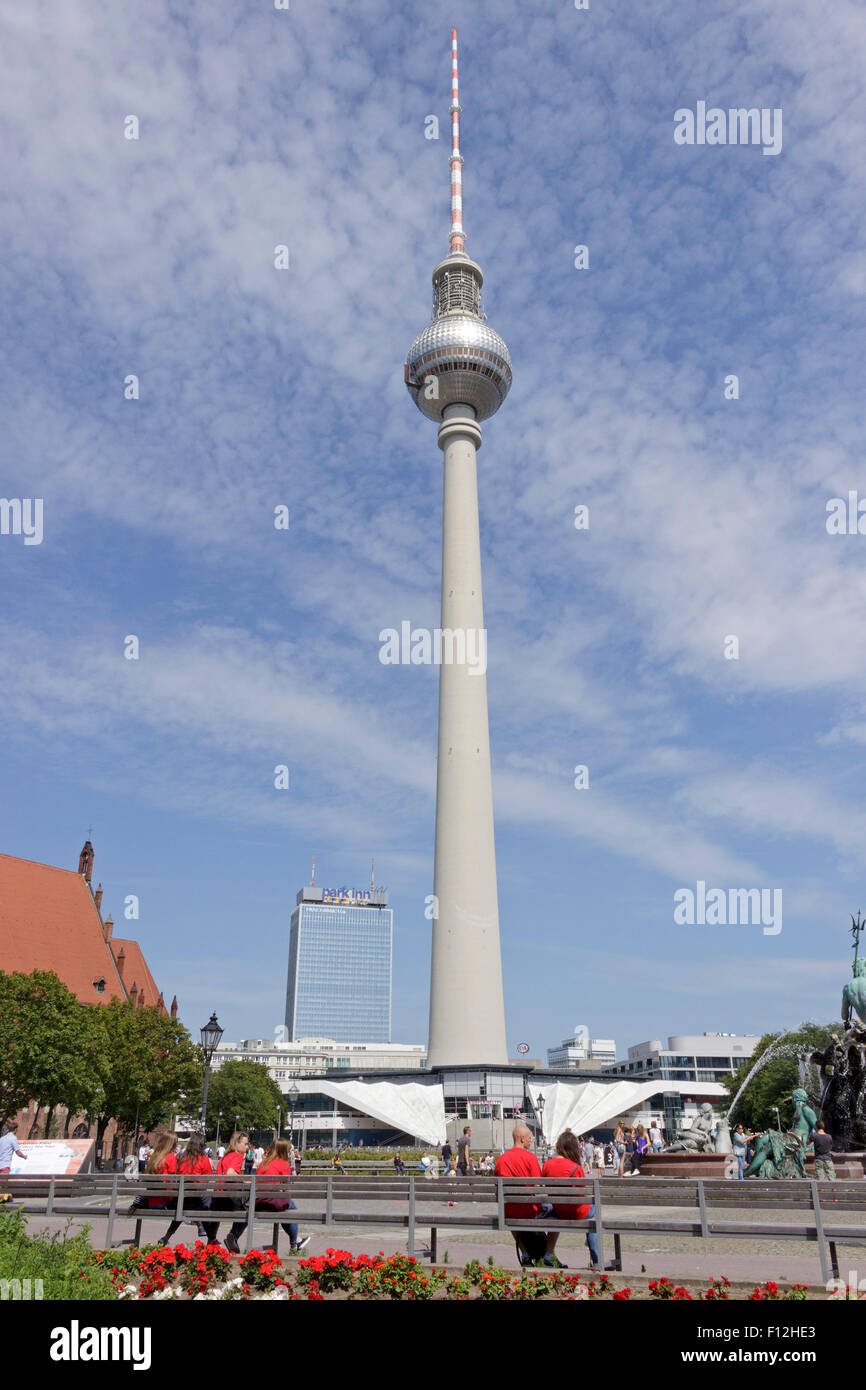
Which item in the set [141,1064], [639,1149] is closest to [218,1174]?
[639,1149]

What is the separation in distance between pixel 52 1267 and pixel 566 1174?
583 centimetres

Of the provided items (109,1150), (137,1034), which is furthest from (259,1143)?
(137,1034)

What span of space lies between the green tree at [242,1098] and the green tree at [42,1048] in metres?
49.3

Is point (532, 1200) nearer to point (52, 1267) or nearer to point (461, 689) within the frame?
point (52, 1267)

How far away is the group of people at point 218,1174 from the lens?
43.9 feet

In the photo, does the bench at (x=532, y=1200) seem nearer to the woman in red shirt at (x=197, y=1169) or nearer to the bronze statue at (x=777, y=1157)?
the woman in red shirt at (x=197, y=1169)

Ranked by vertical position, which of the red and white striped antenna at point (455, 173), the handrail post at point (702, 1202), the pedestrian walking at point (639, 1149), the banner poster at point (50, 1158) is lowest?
the pedestrian walking at point (639, 1149)

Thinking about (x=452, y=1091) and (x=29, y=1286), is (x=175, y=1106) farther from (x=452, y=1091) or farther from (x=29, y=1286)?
(x=29, y=1286)

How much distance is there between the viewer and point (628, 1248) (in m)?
15.2

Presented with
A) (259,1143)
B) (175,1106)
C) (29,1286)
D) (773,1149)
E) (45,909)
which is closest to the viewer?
(29,1286)

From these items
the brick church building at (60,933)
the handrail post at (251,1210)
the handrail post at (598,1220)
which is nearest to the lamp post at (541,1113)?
the brick church building at (60,933)
